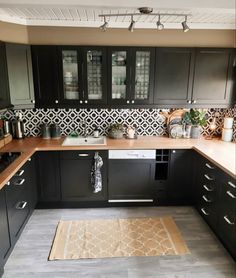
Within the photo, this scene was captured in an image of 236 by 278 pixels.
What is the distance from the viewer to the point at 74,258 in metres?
2.35

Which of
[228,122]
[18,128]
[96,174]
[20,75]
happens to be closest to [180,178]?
[228,122]

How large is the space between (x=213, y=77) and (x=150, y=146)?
122cm

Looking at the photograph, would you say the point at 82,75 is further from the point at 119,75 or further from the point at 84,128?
the point at 84,128

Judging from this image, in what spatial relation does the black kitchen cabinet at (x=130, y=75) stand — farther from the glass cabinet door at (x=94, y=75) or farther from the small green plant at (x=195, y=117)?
the small green plant at (x=195, y=117)

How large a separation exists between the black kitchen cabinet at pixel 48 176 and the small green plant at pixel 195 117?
72.0 inches

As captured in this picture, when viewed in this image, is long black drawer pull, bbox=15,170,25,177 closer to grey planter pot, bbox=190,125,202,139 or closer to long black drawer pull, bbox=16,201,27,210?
long black drawer pull, bbox=16,201,27,210

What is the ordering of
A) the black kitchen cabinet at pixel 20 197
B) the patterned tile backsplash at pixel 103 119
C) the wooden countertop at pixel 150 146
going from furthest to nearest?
the patterned tile backsplash at pixel 103 119
the wooden countertop at pixel 150 146
the black kitchen cabinet at pixel 20 197

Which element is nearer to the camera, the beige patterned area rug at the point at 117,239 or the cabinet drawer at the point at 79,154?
the beige patterned area rug at the point at 117,239

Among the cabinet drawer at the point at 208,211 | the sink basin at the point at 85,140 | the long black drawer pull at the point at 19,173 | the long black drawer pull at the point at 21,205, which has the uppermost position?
the sink basin at the point at 85,140

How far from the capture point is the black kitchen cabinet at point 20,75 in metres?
2.90

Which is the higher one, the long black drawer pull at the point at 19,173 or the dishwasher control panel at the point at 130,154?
the dishwasher control panel at the point at 130,154

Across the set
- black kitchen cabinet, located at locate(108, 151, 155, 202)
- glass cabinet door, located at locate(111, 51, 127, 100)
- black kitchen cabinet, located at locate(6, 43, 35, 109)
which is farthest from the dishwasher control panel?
black kitchen cabinet, located at locate(6, 43, 35, 109)

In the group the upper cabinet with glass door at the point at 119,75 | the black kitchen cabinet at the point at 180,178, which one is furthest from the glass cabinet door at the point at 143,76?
the black kitchen cabinet at the point at 180,178

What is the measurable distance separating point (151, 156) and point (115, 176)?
1.71ft
